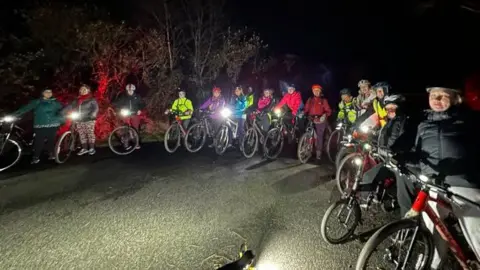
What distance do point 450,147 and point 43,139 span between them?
8309 mm

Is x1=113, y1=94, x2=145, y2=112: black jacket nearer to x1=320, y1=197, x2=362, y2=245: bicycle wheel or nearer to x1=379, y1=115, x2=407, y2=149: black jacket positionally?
x1=320, y1=197, x2=362, y2=245: bicycle wheel

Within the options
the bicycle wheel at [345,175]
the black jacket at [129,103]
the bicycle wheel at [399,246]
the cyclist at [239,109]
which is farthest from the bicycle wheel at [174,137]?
the bicycle wheel at [399,246]

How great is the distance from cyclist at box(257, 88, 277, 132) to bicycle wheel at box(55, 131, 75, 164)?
A: 5170mm

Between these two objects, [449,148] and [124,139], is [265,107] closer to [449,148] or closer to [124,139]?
[124,139]

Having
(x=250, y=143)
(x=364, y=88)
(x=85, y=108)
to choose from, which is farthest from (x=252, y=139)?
(x=85, y=108)

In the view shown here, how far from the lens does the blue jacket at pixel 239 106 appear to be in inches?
381

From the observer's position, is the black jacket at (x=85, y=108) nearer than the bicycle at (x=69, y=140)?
No

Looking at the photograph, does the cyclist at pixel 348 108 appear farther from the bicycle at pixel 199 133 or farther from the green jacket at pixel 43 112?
the green jacket at pixel 43 112

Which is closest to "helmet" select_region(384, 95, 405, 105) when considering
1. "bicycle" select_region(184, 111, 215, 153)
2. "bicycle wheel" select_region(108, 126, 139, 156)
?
"bicycle" select_region(184, 111, 215, 153)

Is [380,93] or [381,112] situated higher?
[380,93]

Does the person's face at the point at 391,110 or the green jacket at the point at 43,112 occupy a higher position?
the green jacket at the point at 43,112

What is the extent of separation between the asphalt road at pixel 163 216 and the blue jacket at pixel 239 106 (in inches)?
97.3

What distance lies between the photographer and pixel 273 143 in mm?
8664

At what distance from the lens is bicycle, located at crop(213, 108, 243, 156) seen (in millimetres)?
8953
